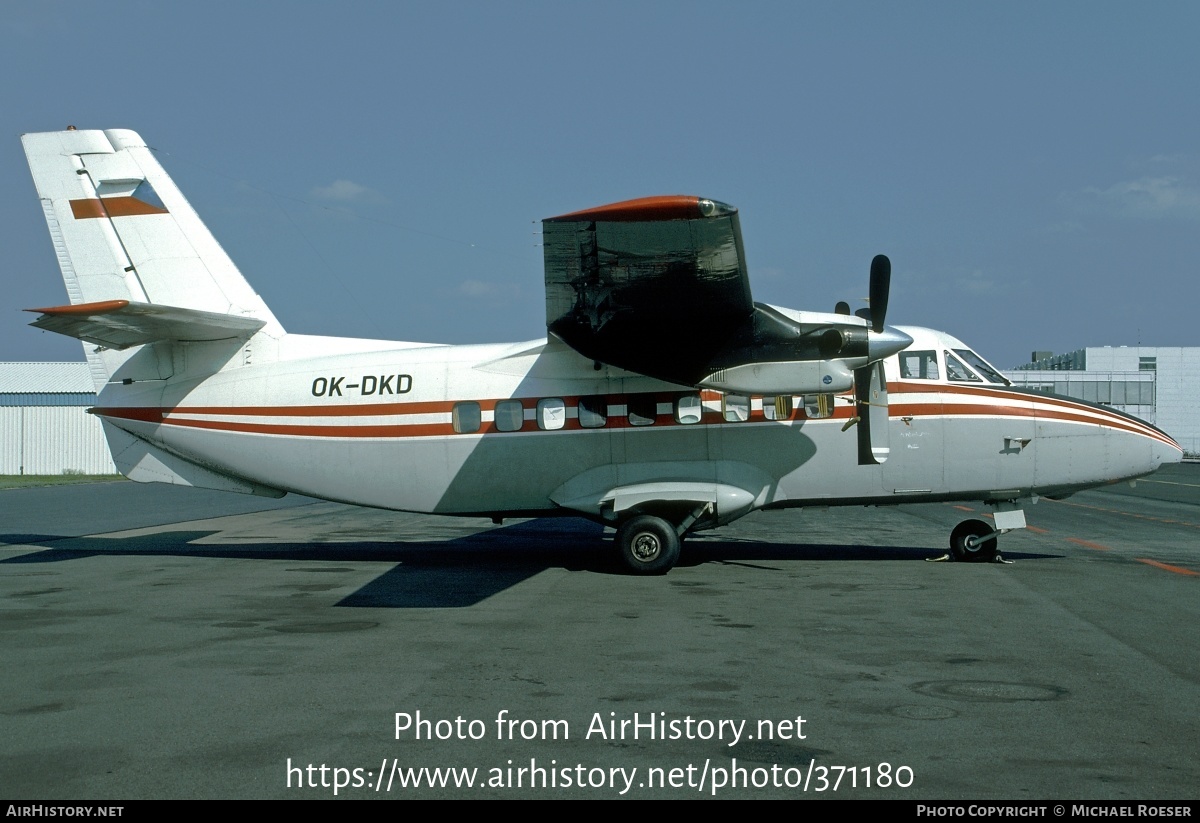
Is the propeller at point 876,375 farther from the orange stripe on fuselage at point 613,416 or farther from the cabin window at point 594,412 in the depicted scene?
the cabin window at point 594,412

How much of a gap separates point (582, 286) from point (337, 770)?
817cm

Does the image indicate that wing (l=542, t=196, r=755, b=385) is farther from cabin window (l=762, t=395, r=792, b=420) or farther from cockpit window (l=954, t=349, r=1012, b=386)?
cockpit window (l=954, t=349, r=1012, b=386)

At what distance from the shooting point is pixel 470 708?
709 centimetres

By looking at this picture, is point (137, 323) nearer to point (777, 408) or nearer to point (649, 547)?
point (649, 547)

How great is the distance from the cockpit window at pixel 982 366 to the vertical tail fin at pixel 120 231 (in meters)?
11.5

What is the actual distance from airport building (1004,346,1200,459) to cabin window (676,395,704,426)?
8613cm

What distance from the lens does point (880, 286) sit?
14.5m

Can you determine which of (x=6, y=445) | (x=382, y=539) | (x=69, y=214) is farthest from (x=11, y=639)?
(x=6, y=445)

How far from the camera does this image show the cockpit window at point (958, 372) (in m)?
16.0

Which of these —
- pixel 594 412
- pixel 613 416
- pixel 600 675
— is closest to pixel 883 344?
pixel 613 416

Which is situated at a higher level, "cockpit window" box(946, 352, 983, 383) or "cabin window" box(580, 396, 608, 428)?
"cockpit window" box(946, 352, 983, 383)

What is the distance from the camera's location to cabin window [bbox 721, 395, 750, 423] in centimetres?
1554

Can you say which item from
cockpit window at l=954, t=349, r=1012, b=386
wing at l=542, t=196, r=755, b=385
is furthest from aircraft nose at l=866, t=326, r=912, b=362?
cockpit window at l=954, t=349, r=1012, b=386
